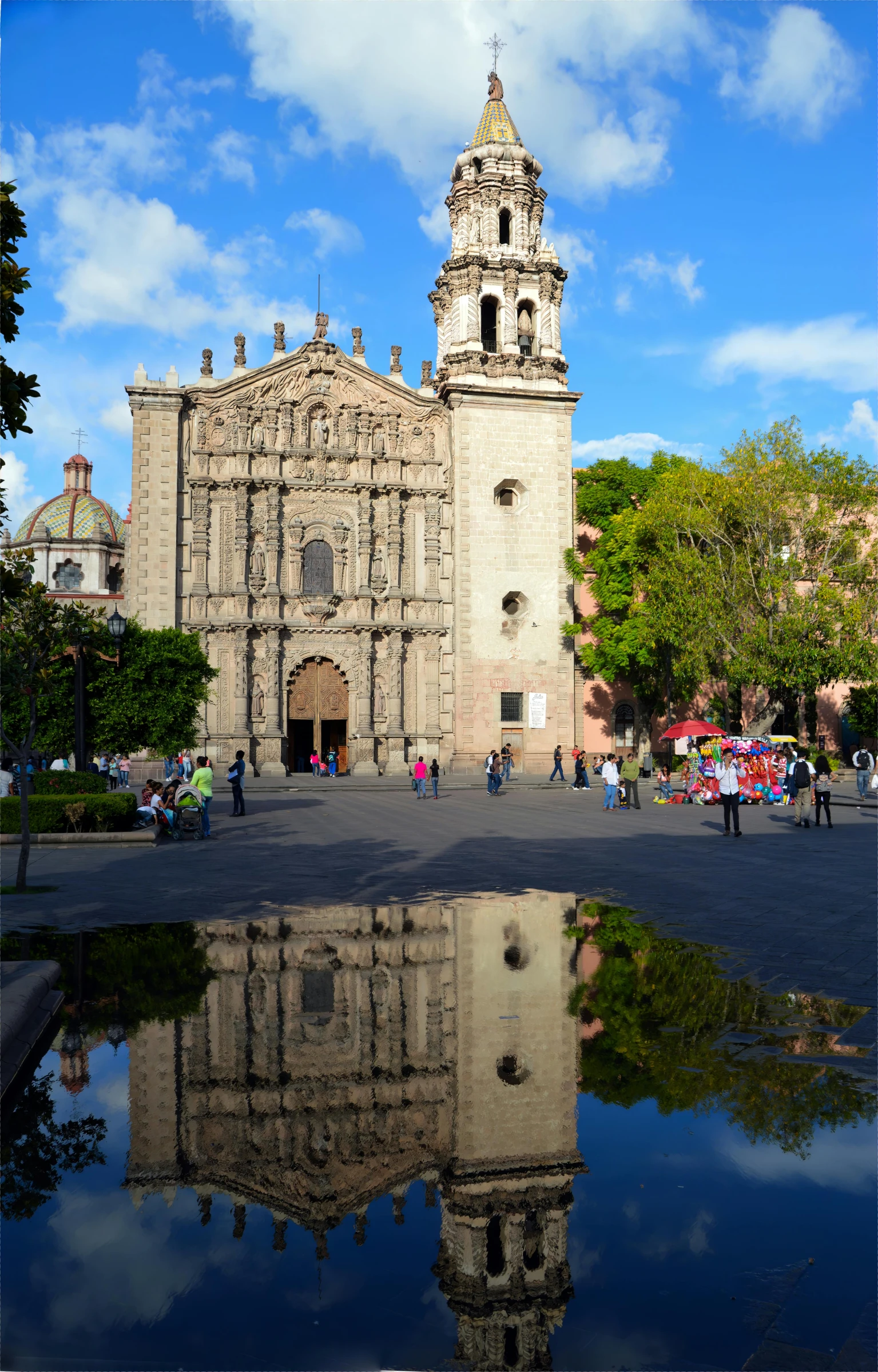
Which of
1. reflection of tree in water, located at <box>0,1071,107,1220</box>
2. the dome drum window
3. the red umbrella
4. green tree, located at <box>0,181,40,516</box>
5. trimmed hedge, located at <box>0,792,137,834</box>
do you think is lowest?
reflection of tree in water, located at <box>0,1071,107,1220</box>

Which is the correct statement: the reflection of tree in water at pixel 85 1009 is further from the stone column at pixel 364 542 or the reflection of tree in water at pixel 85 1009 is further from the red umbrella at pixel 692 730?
the stone column at pixel 364 542

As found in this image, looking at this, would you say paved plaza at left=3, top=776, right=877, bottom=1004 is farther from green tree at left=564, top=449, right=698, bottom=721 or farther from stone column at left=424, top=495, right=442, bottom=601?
stone column at left=424, top=495, right=442, bottom=601

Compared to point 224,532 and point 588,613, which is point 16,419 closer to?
point 224,532

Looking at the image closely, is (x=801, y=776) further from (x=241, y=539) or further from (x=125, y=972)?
(x=241, y=539)

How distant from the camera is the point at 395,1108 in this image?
467cm

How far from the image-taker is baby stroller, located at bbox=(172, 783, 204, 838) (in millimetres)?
16938

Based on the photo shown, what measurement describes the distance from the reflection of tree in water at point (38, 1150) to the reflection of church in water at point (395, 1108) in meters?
0.21

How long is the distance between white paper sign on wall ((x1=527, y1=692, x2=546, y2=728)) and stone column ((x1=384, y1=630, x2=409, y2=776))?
5421 mm

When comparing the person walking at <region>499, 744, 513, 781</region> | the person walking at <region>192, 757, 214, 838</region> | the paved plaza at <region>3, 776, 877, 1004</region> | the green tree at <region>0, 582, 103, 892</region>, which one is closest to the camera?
the paved plaza at <region>3, 776, 877, 1004</region>

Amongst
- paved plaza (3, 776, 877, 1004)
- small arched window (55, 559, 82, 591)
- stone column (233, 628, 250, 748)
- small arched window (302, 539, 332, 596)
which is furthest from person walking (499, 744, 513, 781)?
small arched window (55, 559, 82, 591)

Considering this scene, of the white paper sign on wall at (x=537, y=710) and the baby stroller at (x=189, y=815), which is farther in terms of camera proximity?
the white paper sign on wall at (x=537, y=710)

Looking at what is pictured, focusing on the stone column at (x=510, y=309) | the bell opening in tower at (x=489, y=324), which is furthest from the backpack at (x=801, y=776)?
the bell opening in tower at (x=489, y=324)

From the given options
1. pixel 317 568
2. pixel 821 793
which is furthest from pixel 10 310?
pixel 317 568

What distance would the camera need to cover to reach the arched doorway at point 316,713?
39938 millimetres
